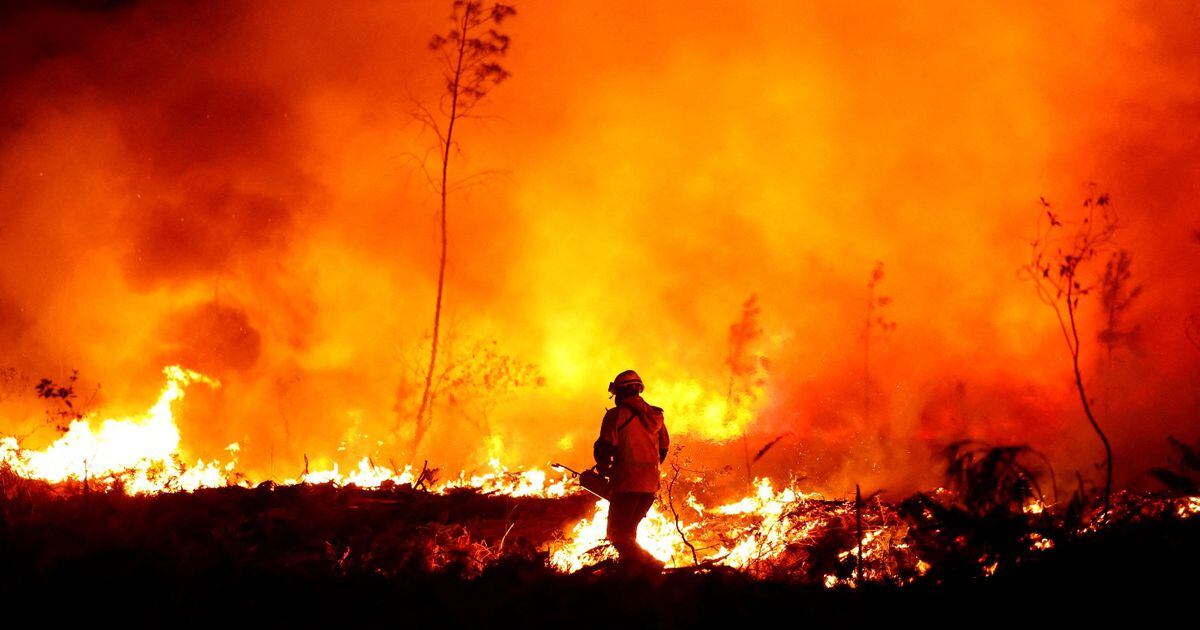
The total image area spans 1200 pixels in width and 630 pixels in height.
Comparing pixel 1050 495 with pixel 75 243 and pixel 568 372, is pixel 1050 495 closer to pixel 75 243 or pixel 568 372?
pixel 568 372

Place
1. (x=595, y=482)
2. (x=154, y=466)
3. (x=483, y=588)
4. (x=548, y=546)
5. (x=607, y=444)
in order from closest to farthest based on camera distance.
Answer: (x=483, y=588)
(x=607, y=444)
(x=595, y=482)
(x=548, y=546)
(x=154, y=466)

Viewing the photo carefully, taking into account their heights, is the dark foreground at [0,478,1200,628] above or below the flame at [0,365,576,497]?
below

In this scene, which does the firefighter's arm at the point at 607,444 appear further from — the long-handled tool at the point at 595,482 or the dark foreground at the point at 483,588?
the dark foreground at the point at 483,588

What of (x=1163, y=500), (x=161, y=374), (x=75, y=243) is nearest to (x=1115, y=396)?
(x=1163, y=500)

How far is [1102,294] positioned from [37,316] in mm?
25855

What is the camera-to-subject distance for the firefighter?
7.34 meters

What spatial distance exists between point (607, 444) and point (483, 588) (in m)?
2.18

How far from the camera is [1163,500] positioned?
6.07 m

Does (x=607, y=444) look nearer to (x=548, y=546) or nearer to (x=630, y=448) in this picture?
(x=630, y=448)

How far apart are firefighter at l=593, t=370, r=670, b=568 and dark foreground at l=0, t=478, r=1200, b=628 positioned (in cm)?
94

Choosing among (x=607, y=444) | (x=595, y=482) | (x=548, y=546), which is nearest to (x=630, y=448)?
(x=607, y=444)

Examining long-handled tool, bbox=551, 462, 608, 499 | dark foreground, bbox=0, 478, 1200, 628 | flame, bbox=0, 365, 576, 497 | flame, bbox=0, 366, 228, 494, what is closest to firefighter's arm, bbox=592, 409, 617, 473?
long-handled tool, bbox=551, 462, 608, 499

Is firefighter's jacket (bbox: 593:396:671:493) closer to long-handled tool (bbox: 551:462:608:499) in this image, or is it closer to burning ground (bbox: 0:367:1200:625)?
long-handled tool (bbox: 551:462:608:499)

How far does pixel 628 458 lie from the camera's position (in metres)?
7.35
